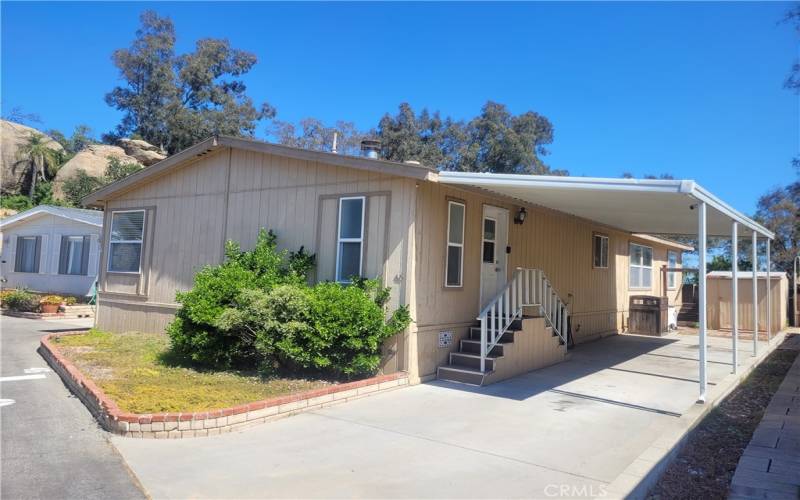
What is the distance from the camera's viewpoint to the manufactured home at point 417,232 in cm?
776

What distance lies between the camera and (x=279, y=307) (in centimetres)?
744

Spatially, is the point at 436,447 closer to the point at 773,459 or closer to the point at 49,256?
the point at 773,459

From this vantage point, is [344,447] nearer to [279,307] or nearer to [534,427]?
[534,427]

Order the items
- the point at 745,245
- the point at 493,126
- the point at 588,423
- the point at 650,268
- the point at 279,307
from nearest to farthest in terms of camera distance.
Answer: the point at 588,423
the point at 279,307
the point at 650,268
the point at 745,245
the point at 493,126

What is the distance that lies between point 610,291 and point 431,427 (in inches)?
423

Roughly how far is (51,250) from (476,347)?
57.6 ft

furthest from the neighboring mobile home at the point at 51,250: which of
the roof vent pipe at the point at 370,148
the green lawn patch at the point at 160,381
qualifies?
the roof vent pipe at the point at 370,148

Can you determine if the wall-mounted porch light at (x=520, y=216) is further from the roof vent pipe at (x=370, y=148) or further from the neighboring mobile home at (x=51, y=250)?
the neighboring mobile home at (x=51, y=250)

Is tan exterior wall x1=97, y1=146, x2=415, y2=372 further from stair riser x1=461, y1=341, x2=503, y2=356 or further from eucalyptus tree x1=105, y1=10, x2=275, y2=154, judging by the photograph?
eucalyptus tree x1=105, y1=10, x2=275, y2=154

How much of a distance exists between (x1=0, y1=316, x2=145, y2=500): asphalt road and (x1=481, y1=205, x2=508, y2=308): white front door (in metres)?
6.10

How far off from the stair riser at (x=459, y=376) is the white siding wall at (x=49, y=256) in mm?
14175

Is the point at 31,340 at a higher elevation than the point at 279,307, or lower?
lower

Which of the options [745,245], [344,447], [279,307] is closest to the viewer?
[344,447]

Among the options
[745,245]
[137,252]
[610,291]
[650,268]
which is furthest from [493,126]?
[137,252]
